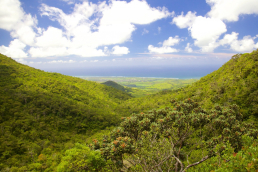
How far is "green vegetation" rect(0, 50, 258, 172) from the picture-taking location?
8586 mm

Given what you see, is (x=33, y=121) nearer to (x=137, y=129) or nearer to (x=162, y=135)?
(x=137, y=129)

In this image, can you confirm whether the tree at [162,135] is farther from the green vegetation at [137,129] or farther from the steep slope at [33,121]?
the steep slope at [33,121]

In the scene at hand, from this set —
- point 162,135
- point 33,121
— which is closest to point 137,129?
point 162,135

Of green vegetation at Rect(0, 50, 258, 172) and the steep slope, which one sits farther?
the steep slope

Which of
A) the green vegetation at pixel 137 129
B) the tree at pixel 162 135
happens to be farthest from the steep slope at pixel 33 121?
the tree at pixel 162 135

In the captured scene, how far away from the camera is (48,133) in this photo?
58.8 meters

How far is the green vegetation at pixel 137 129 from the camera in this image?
8586 mm

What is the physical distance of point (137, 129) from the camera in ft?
35.2

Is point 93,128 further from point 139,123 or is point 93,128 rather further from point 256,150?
point 256,150

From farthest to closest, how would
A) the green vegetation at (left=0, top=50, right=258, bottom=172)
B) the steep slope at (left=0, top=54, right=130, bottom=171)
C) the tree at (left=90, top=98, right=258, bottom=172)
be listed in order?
the steep slope at (left=0, top=54, right=130, bottom=171), the green vegetation at (left=0, top=50, right=258, bottom=172), the tree at (left=90, top=98, right=258, bottom=172)

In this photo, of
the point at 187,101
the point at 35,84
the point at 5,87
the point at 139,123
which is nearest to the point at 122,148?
the point at 139,123

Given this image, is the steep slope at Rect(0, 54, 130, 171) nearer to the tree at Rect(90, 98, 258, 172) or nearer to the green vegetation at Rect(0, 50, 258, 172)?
the green vegetation at Rect(0, 50, 258, 172)

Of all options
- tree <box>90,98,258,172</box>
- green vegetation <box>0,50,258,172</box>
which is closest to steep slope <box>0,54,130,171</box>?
green vegetation <box>0,50,258,172</box>

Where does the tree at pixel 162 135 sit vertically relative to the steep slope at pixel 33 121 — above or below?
above
